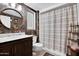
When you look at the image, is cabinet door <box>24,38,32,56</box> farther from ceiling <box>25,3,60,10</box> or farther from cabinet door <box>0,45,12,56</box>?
ceiling <box>25,3,60,10</box>

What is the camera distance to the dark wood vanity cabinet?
1.33 metres

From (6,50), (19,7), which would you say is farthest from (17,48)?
(19,7)

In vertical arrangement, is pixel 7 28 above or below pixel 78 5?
below

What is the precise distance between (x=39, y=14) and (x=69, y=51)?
0.55 metres

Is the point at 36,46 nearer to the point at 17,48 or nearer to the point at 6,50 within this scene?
the point at 17,48

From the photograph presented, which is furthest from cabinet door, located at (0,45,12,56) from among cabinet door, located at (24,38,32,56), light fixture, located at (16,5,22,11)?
light fixture, located at (16,5,22,11)

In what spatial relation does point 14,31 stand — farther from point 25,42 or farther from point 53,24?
point 53,24

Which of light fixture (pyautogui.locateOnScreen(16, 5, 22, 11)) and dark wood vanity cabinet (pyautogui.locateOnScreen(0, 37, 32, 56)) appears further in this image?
light fixture (pyautogui.locateOnScreen(16, 5, 22, 11))

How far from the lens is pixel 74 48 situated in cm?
145

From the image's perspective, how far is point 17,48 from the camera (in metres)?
1.42

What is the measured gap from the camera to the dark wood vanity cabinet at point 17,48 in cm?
133

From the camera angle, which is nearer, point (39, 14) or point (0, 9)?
point (0, 9)

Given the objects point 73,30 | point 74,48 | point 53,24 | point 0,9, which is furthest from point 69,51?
point 0,9

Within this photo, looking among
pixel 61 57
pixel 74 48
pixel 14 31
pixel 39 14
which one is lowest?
pixel 61 57
